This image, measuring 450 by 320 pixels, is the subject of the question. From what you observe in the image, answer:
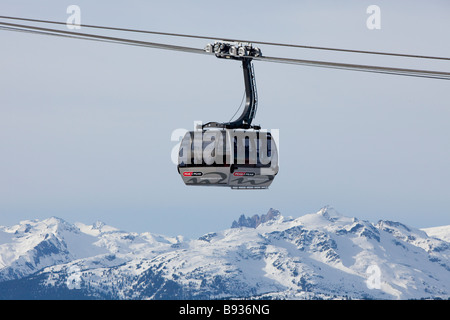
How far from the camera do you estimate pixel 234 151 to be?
50.8 metres

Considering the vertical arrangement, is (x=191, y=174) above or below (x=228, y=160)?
below

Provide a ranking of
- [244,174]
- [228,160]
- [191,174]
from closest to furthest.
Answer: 1. [228,160]
2. [244,174]
3. [191,174]

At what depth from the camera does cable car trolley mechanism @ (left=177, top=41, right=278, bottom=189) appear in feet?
166

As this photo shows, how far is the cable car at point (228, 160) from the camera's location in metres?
50.8

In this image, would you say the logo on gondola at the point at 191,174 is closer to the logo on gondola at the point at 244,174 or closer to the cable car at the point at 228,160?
the cable car at the point at 228,160

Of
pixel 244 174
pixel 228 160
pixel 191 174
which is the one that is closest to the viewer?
pixel 228 160

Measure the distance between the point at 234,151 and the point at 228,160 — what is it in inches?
23.7

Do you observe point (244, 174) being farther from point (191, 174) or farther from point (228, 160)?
point (191, 174)

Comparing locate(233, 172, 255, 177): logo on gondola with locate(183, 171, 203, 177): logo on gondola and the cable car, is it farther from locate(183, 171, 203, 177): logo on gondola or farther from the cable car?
locate(183, 171, 203, 177): logo on gondola

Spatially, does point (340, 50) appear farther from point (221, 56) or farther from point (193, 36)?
point (221, 56)

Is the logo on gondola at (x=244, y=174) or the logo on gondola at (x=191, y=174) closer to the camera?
the logo on gondola at (x=244, y=174)

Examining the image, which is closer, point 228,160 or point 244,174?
point 228,160

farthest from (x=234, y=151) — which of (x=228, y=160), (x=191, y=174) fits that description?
(x=191, y=174)

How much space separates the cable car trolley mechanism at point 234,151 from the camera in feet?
166
